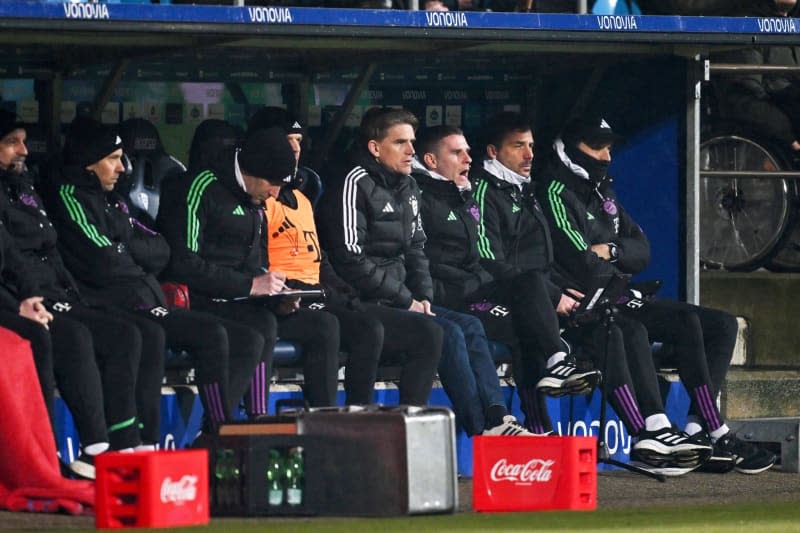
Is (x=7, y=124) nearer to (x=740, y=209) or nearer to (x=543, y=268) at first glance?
(x=543, y=268)

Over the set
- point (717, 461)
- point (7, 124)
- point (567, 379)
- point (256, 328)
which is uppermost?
point (7, 124)

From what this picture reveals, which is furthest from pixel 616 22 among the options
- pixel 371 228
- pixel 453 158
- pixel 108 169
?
pixel 108 169

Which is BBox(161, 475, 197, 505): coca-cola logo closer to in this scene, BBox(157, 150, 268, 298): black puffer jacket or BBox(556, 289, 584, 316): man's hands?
BBox(157, 150, 268, 298): black puffer jacket

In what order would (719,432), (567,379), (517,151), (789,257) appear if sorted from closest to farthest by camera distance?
(567,379) → (719,432) → (517,151) → (789,257)

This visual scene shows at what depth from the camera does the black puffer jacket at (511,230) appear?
11.3 metres

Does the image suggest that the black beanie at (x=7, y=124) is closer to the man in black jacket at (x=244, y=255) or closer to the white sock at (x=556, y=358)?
the man in black jacket at (x=244, y=255)

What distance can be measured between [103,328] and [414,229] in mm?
2110

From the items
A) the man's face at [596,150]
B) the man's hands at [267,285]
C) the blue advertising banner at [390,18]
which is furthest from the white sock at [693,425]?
the man's hands at [267,285]

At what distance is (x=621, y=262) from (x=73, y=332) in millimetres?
3600

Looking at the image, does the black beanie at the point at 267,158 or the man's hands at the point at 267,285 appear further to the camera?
the black beanie at the point at 267,158

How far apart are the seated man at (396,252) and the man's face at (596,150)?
1.08 meters

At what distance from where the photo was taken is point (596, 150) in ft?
38.1

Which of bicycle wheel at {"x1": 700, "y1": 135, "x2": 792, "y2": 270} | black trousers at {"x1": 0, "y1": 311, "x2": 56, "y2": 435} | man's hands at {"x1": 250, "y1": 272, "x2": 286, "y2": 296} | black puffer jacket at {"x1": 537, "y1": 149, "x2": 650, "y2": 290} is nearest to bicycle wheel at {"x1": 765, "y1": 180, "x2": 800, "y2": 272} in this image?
bicycle wheel at {"x1": 700, "y1": 135, "x2": 792, "y2": 270}

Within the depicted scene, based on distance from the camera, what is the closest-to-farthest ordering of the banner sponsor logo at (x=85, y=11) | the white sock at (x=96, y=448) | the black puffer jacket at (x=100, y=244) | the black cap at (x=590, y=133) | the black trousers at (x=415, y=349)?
the white sock at (x=96, y=448), the banner sponsor logo at (x=85, y=11), the black puffer jacket at (x=100, y=244), the black trousers at (x=415, y=349), the black cap at (x=590, y=133)
